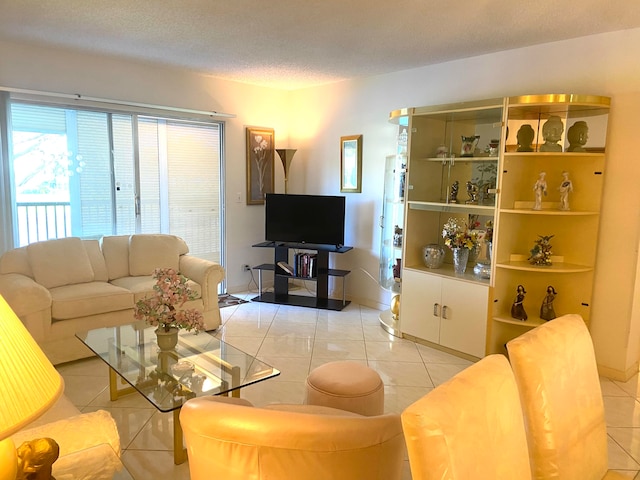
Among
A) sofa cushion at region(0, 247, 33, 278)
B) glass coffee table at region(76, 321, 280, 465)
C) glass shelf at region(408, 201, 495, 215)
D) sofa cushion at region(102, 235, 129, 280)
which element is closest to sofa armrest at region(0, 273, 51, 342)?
sofa cushion at region(0, 247, 33, 278)

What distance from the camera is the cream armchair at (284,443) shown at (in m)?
1.18

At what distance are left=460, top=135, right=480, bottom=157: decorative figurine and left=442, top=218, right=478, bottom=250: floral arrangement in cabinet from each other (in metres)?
0.59

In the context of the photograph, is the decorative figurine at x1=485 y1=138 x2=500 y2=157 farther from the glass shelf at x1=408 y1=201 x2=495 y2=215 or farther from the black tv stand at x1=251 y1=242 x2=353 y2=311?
the black tv stand at x1=251 y1=242 x2=353 y2=311

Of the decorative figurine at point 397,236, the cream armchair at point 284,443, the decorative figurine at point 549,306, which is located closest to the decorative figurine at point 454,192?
the decorative figurine at point 397,236

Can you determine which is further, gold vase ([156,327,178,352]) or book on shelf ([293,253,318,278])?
book on shelf ([293,253,318,278])

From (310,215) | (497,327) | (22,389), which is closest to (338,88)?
(310,215)

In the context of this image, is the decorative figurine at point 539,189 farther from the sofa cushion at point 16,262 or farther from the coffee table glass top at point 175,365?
the sofa cushion at point 16,262

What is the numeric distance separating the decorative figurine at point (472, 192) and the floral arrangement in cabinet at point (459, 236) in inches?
8.8

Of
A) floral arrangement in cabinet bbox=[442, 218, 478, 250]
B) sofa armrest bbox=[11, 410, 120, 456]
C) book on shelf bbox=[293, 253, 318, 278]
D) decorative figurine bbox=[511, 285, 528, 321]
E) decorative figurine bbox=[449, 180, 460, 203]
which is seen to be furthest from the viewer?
book on shelf bbox=[293, 253, 318, 278]

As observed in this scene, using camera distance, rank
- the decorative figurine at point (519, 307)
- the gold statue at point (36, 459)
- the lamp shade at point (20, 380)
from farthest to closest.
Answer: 1. the decorative figurine at point (519, 307)
2. the gold statue at point (36, 459)
3. the lamp shade at point (20, 380)

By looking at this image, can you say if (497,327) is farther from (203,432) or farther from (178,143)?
(178,143)

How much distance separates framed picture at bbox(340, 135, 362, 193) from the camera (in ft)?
16.8

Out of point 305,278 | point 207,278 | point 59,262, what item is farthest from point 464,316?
point 59,262

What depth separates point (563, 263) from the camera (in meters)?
3.56
